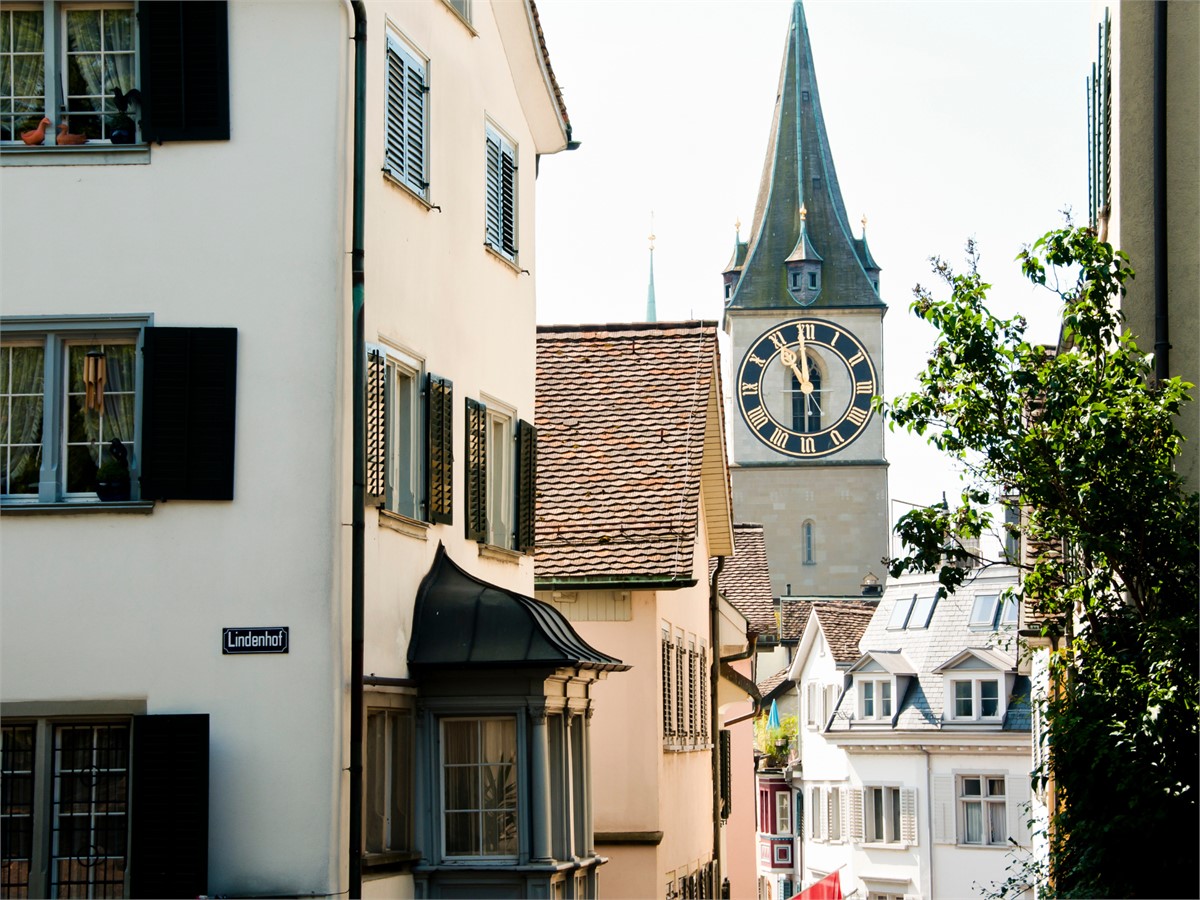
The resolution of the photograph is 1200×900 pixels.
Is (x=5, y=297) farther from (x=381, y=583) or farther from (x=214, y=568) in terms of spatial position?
(x=381, y=583)

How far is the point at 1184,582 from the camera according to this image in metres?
11.8

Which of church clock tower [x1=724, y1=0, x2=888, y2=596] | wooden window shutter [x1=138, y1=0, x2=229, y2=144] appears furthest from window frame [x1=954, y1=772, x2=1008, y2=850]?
church clock tower [x1=724, y1=0, x2=888, y2=596]

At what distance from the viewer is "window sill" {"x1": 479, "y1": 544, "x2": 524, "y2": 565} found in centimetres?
1686

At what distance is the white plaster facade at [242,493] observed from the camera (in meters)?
13.0

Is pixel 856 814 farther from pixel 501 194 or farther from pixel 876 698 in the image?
pixel 501 194

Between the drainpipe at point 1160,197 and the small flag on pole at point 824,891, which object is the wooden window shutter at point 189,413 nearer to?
the drainpipe at point 1160,197

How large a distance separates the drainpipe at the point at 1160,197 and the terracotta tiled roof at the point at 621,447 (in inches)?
286

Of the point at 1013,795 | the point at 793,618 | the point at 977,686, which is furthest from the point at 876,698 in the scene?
the point at 793,618

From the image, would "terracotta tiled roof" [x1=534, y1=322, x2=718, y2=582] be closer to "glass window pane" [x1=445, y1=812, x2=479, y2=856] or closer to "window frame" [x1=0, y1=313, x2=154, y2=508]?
"glass window pane" [x1=445, y1=812, x2=479, y2=856]

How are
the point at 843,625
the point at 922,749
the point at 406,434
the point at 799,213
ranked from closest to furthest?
the point at 406,434
the point at 922,749
the point at 843,625
the point at 799,213

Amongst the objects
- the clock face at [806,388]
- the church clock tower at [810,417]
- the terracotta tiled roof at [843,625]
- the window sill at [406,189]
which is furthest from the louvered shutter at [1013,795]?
the clock face at [806,388]

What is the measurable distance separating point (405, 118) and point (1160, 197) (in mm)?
5503

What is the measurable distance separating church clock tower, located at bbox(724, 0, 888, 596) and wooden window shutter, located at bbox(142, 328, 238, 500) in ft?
290

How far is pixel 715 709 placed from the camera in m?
27.0
